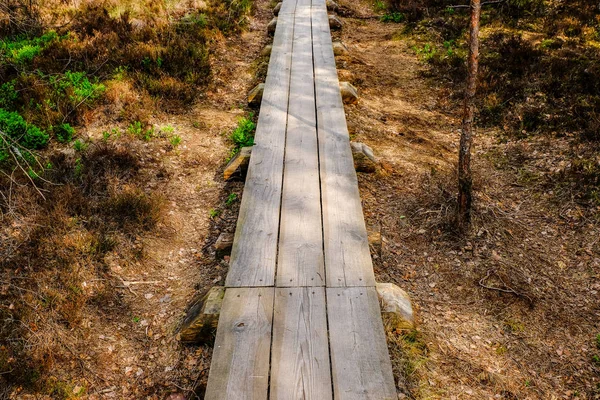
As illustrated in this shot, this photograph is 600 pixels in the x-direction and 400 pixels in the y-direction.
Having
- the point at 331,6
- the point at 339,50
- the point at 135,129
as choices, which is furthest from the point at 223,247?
the point at 331,6

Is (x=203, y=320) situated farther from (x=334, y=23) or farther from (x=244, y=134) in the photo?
(x=334, y=23)

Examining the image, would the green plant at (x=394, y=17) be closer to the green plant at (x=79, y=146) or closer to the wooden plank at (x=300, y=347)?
the green plant at (x=79, y=146)

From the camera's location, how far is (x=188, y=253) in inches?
171

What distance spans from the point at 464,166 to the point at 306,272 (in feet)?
6.76

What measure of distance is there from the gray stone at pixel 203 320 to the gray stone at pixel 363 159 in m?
2.55

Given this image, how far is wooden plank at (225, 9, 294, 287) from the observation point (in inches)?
129

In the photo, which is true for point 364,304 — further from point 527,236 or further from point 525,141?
point 525,141

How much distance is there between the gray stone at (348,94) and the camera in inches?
260


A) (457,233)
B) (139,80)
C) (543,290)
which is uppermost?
(139,80)

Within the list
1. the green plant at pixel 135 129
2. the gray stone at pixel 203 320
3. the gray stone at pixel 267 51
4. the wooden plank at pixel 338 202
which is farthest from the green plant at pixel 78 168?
the gray stone at pixel 267 51

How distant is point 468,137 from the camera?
4.09 metres

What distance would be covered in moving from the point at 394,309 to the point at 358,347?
0.68 metres

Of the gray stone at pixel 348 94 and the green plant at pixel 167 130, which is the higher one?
the gray stone at pixel 348 94

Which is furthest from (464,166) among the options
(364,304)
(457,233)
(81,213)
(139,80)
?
(139,80)
